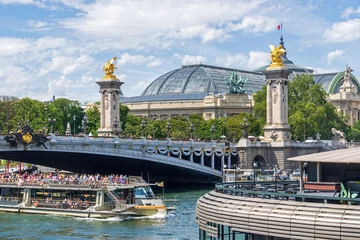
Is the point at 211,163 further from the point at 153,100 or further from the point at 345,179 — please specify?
the point at 153,100

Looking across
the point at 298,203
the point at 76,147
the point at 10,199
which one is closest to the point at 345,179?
the point at 298,203

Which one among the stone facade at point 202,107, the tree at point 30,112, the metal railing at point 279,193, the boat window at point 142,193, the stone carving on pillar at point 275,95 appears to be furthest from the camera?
the stone facade at point 202,107

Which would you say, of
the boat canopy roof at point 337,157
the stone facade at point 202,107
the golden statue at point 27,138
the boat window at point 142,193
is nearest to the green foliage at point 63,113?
the stone facade at point 202,107

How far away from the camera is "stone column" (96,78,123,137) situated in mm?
95250

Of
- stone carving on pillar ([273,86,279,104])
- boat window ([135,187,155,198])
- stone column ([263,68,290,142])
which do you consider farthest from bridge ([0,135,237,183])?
boat window ([135,187,155,198])

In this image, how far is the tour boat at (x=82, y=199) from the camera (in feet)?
174

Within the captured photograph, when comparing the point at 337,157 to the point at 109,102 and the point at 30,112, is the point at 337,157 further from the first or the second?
the point at 30,112

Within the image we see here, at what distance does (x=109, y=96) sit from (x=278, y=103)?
786 inches

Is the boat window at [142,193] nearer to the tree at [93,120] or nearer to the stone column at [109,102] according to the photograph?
the stone column at [109,102]

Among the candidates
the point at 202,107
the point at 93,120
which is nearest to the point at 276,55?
the point at 93,120

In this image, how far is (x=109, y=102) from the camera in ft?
313

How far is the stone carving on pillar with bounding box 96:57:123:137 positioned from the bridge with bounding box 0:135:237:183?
13.3 metres

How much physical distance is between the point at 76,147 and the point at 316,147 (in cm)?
3247

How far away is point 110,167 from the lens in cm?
8012
